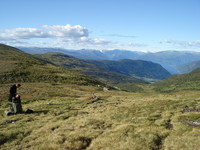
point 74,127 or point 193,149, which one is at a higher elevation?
point 193,149

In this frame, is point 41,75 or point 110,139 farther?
point 41,75

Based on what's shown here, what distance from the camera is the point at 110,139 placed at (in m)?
13.5

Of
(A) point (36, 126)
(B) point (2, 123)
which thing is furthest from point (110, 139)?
(B) point (2, 123)

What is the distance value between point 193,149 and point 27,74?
96.9 meters

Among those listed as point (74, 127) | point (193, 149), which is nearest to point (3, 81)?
point (74, 127)

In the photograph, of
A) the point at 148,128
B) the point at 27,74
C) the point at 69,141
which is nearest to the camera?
the point at 69,141

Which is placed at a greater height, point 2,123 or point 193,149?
point 193,149

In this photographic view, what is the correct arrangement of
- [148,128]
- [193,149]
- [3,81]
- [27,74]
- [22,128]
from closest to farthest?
[193,149] → [148,128] → [22,128] → [3,81] → [27,74]

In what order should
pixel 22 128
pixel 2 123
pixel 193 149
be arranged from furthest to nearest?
pixel 2 123, pixel 22 128, pixel 193 149

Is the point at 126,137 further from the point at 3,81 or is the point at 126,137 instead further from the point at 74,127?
the point at 3,81

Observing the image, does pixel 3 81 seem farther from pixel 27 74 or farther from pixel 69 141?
pixel 69 141

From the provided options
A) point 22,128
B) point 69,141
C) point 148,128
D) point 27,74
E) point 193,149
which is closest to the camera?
point 193,149

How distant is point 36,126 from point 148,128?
437 inches

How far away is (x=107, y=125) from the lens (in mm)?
18391
